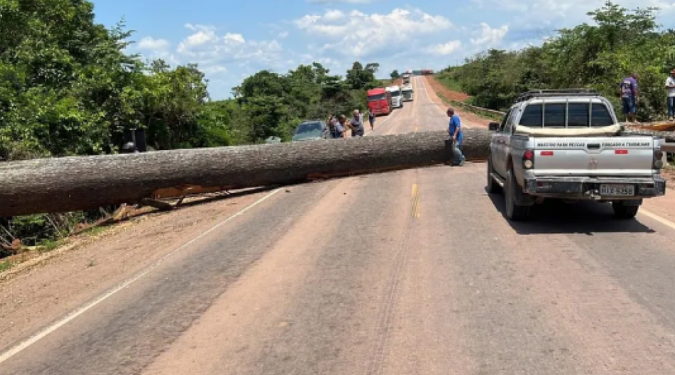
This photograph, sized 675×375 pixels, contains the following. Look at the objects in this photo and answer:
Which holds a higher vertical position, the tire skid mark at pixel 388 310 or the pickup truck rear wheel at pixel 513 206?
the pickup truck rear wheel at pixel 513 206

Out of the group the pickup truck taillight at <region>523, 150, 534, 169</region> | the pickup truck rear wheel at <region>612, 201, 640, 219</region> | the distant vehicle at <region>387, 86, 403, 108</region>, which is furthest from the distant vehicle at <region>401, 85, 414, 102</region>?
the pickup truck taillight at <region>523, 150, 534, 169</region>

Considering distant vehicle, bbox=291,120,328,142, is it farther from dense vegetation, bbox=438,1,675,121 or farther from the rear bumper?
the rear bumper

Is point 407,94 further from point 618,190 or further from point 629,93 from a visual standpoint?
point 618,190

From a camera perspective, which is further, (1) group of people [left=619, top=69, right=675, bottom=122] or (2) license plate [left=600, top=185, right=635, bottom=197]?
(1) group of people [left=619, top=69, right=675, bottom=122]

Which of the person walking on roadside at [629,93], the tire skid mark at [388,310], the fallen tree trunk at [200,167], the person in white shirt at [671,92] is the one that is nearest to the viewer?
the tire skid mark at [388,310]

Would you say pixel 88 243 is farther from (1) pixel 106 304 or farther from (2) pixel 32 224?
(1) pixel 106 304

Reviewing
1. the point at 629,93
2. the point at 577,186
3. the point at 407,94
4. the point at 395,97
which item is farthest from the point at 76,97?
the point at 407,94

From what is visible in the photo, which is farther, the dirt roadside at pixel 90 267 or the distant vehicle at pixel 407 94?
the distant vehicle at pixel 407 94

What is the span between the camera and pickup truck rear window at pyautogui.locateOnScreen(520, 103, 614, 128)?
9750 mm

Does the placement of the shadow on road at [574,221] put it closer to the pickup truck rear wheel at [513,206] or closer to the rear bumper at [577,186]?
the pickup truck rear wheel at [513,206]

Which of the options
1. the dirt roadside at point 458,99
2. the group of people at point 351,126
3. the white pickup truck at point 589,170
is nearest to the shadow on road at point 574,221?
the white pickup truck at point 589,170

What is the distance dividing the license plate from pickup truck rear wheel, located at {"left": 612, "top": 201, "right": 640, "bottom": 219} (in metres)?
0.91

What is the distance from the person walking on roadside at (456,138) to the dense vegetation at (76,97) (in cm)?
1006

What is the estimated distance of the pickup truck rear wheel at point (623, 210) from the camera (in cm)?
877
